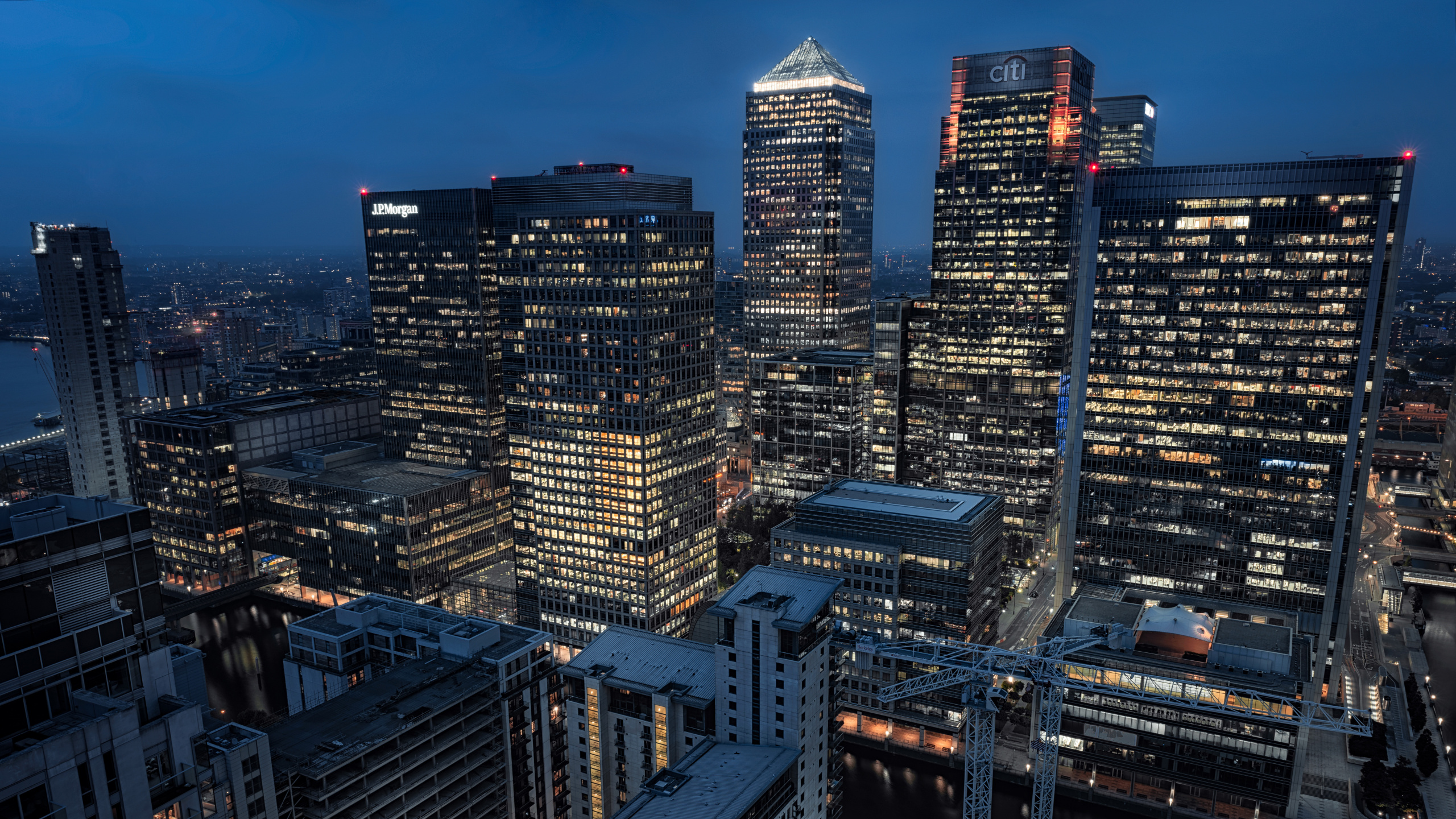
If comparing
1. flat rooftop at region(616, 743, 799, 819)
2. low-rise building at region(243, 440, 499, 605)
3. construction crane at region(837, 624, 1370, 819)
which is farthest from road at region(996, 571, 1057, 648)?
low-rise building at region(243, 440, 499, 605)

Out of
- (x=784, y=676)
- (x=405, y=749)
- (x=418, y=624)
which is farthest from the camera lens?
(x=418, y=624)

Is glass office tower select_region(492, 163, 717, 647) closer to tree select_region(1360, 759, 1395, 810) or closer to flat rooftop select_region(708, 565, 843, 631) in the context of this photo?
flat rooftop select_region(708, 565, 843, 631)

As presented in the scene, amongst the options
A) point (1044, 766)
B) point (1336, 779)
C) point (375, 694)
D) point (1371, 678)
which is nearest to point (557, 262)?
point (375, 694)

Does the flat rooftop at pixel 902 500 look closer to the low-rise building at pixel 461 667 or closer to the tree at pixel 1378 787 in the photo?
the low-rise building at pixel 461 667

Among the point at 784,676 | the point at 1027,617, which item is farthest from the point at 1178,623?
the point at 784,676

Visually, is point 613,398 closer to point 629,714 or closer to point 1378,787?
point 629,714

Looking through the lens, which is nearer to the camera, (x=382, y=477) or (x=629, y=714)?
(x=629, y=714)

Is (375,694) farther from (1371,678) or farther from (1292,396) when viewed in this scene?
(1371,678)

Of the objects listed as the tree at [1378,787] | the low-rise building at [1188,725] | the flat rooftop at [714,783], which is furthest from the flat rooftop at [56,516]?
the tree at [1378,787]
